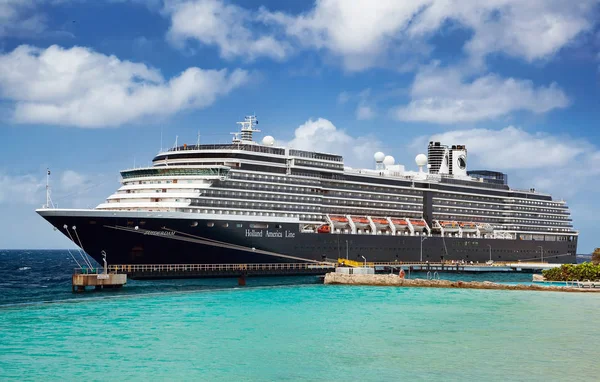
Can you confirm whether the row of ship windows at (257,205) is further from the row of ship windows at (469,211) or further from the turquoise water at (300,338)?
the row of ship windows at (469,211)

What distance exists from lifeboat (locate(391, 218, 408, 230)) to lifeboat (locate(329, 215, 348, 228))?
361 inches

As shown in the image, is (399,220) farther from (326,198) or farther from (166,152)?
(166,152)

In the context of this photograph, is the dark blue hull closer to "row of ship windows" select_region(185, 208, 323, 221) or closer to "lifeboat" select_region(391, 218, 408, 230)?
"row of ship windows" select_region(185, 208, 323, 221)

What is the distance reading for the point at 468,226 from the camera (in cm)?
9569

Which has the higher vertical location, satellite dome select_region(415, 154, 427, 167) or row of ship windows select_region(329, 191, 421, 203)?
satellite dome select_region(415, 154, 427, 167)

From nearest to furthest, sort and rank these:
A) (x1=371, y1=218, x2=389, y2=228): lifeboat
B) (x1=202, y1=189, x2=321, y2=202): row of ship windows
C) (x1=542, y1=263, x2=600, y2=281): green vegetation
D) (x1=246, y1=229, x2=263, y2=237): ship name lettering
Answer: (x1=542, y1=263, x2=600, y2=281): green vegetation, (x1=202, y1=189, x2=321, y2=202): row of ship windows, (x1=246, y1=229, x2=263, y2=237): ship name lettering, (x1=371, y1=218, x2=389, y2=228): lifeboat

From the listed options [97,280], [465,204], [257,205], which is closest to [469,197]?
[465,204]

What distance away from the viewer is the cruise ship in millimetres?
61312

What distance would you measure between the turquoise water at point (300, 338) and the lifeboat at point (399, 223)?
34325 millimetres

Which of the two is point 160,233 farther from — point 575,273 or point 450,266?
point 450,266

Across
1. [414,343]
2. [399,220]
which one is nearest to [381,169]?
[399,220]

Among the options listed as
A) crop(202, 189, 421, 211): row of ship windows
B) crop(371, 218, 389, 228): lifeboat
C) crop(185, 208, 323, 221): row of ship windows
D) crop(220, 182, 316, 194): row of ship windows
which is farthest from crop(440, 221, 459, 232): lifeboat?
crop(220, 182, 316, 194): row of ship windows

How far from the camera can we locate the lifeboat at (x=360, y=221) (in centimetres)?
8106

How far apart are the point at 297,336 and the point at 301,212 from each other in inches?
1538
